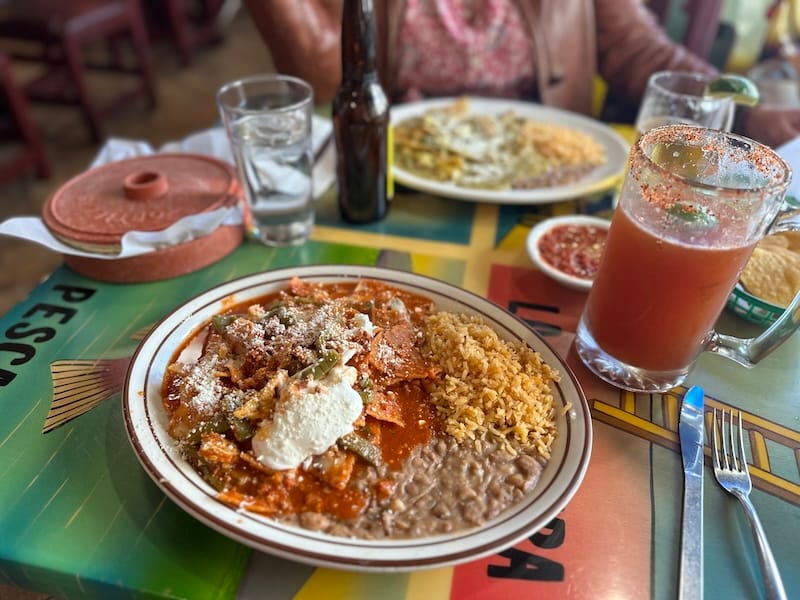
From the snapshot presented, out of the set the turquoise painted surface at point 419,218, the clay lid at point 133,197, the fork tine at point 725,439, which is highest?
the clay lid at point 133,197

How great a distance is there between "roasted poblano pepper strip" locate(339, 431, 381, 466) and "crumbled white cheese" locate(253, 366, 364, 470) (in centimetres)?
1

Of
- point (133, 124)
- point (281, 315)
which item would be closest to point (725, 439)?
point (281, 315)

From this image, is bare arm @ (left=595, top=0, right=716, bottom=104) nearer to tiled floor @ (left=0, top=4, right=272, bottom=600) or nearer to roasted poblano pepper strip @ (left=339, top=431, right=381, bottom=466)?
roasted poblano pepper strip @ (left=339, top=431, right=381, bottom=466)

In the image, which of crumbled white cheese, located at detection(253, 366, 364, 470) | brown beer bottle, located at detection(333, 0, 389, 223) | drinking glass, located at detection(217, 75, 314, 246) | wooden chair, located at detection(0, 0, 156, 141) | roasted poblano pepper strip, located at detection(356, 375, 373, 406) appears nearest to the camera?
crumbled white cheese, located at detection(253, 366, 364, 470)

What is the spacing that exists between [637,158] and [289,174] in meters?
0.93

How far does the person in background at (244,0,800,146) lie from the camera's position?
2254mm

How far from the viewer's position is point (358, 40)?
142 cm

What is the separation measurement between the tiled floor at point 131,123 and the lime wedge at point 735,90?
2918 mm

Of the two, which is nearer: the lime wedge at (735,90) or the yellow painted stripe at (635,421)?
the yellow painted stripe at (635,421)

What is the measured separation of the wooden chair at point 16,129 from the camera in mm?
3791

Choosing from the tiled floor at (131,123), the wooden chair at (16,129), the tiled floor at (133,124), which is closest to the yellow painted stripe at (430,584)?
the tiled floor at (131,123)

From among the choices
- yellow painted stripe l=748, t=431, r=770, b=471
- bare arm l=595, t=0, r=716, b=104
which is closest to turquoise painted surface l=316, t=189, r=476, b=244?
yellow painted stripe l=748, t=431, r=770, b=471

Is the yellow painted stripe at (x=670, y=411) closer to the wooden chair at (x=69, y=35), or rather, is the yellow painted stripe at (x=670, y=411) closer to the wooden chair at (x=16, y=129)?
the wooden chair at (x=16, y=129)

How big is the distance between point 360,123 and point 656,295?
86 cm
